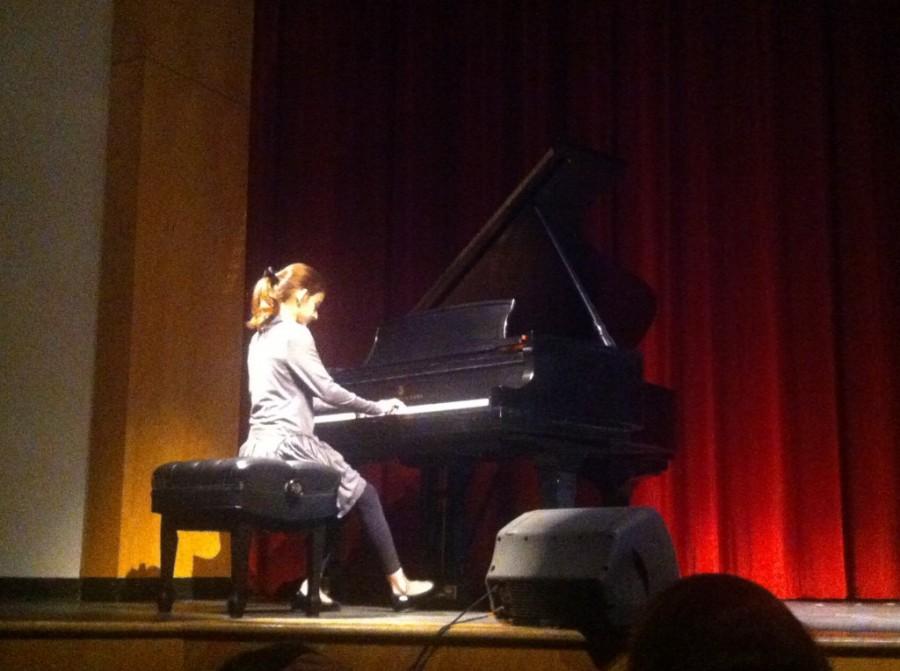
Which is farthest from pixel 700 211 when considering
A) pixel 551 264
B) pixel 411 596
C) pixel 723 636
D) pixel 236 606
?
pixel 723 636

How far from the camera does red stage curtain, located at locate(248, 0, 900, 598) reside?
482cm

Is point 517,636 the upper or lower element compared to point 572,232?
lower

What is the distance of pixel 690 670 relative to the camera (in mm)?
1075

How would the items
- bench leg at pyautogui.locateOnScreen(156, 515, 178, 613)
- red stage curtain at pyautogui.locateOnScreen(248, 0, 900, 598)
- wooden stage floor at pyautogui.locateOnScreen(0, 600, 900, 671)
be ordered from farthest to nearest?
red stage curtain at pyautogui.locateOnScreen(248, 0, 900, 598) < bench leg at pyautogui.locateOnScreen(156, 515, 178, 613) < wooden stage floor at pyautogui.locateOnScreen(0, 600, 900, 671)

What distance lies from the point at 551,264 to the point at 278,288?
1057mm

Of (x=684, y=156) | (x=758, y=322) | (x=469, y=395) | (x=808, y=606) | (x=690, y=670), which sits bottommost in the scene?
(x=808, y=606)

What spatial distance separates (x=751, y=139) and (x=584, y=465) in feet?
5.74

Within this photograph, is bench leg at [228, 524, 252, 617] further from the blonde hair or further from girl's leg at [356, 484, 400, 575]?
the blonde hair

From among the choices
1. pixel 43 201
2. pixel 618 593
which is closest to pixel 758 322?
pixel 618 593

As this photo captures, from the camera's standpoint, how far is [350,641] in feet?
10.5

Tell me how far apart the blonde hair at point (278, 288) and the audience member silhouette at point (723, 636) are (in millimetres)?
3186

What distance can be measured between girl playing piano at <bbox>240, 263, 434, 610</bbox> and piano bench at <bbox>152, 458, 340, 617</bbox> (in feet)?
→ 0.55

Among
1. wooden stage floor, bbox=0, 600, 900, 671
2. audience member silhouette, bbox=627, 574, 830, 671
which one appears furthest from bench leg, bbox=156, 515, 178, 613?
audience member silhouette, bbox=627, 574, 830, 671

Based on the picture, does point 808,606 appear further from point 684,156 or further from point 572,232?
point 684,156
